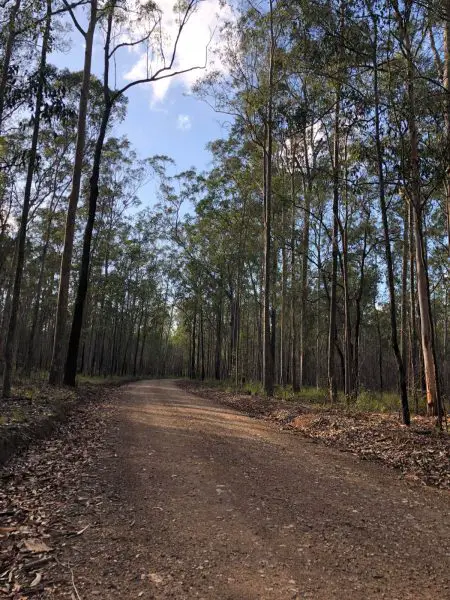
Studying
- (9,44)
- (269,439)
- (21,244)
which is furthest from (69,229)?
(269,439)

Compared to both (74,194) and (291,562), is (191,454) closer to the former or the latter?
(291,562)

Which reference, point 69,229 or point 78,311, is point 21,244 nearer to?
point 69,229

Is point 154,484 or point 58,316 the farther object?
point 58,316

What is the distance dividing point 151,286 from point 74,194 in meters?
30.9

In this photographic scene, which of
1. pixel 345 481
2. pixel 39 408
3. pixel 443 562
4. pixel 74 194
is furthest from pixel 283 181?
pixel 443 562

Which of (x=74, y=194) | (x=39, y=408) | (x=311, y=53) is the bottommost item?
(x=39, y=408)

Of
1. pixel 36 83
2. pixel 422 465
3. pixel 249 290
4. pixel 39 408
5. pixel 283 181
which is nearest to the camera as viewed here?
pixel 422 465

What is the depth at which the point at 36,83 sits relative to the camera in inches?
417

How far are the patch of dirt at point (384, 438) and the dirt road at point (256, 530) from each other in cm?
48

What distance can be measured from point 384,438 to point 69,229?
11.5 m

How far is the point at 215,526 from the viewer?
14.1 ft

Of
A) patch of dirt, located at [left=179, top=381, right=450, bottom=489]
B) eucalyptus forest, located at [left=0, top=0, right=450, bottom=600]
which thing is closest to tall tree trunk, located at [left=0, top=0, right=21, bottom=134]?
eucalyptus forest, located at [left=0, top=0, right=450, bottom=600]

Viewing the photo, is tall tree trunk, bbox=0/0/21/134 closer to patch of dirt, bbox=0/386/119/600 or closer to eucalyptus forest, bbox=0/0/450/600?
eucalyptus forest, bbox=0/0/450/600

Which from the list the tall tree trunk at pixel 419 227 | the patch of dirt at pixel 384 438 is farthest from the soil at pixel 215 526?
the tall tree trunk at pixel 419 227
